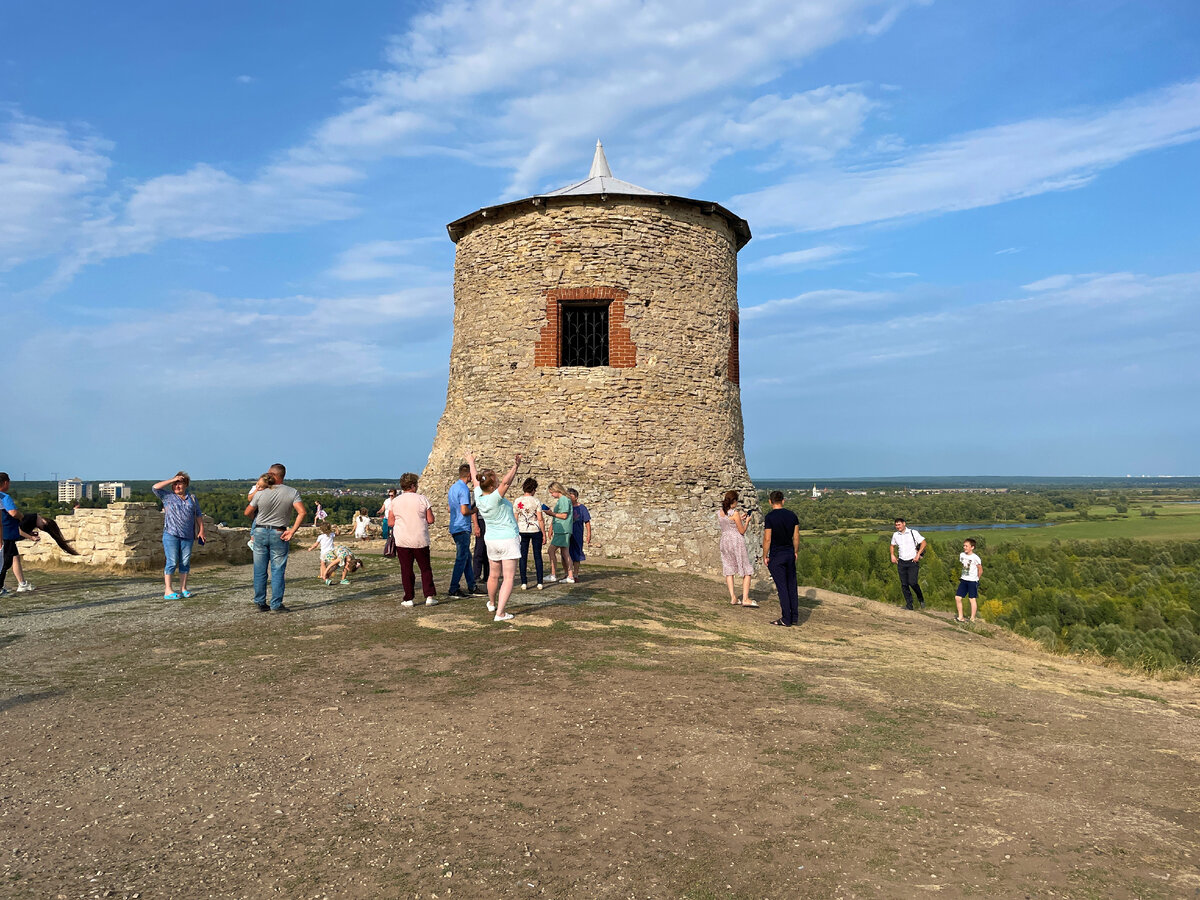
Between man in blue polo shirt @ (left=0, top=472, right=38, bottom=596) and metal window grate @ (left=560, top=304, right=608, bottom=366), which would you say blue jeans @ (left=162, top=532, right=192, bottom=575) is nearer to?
man in blue polo shirt @ (left=0, top=472, right=38, bottom=596)

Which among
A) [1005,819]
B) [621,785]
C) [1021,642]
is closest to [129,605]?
[621,785]

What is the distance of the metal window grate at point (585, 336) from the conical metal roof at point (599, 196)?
218 centimetres

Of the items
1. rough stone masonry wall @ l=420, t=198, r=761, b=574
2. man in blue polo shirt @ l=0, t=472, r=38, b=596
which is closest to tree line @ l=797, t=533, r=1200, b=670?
rough stone masonry wall @ l=420, t=198, r=761, b=574

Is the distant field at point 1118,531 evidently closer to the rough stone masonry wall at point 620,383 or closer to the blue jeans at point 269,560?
the rough stone masonry wall at point 620,383

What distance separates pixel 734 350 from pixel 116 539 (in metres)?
12.8

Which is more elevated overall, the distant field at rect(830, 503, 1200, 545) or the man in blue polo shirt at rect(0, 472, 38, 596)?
the man in blue polo shirt at rect(0, 472, 38, 596)

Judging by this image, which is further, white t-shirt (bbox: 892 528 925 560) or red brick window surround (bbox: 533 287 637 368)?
red brick window surround (bbox: 533 287 637 368)

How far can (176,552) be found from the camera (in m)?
9.71

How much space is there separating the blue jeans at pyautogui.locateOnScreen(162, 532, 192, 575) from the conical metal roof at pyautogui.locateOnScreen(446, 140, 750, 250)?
28.3 ft

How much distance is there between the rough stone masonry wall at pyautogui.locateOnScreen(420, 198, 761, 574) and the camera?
1386cm

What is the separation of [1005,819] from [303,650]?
20.0 ft

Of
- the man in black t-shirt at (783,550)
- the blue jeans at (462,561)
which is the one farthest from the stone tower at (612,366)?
the man in black t-shirt at (783,550)

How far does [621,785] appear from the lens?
4.24 metres

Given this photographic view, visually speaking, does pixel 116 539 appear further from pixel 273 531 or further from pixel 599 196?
pixel 599 196
